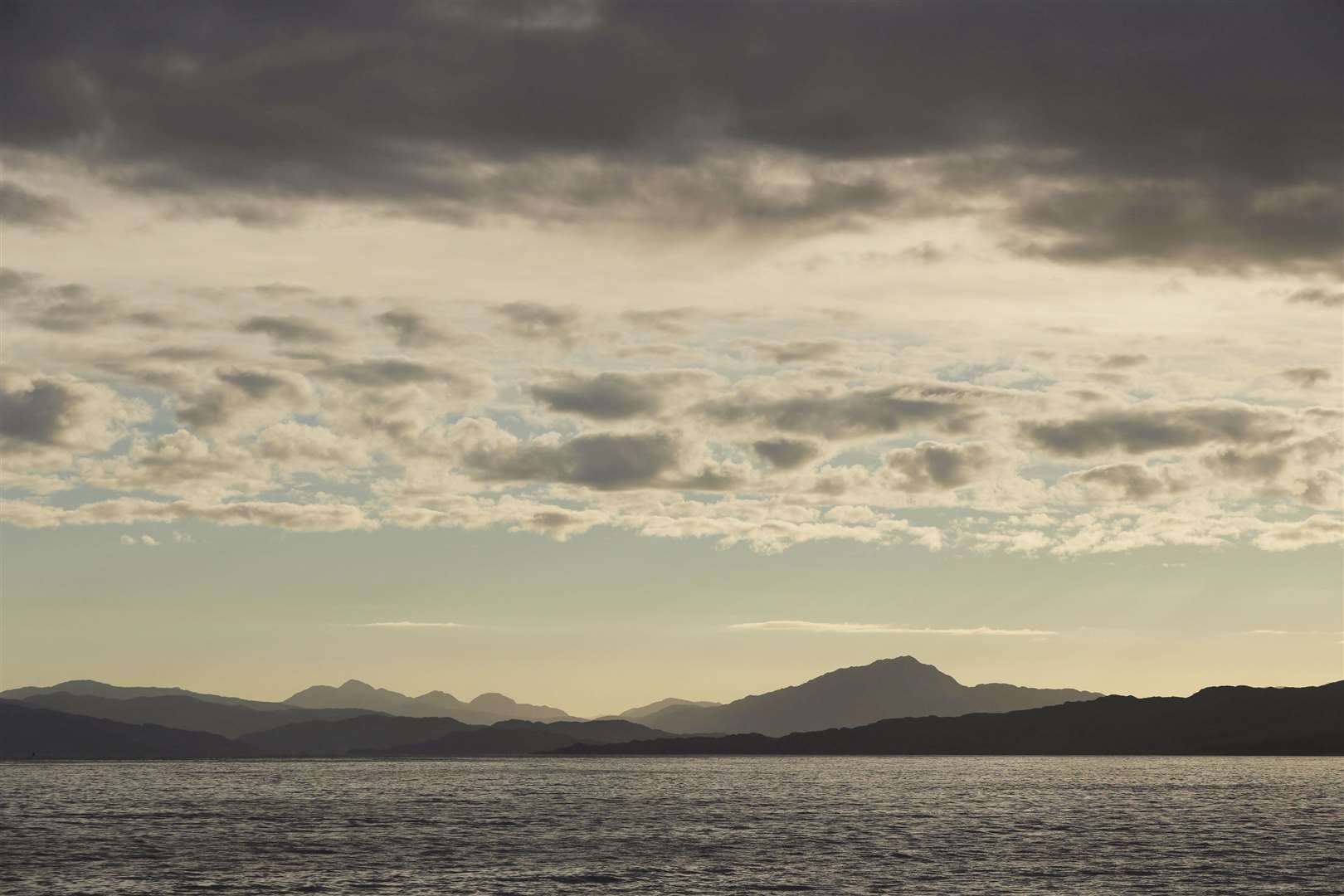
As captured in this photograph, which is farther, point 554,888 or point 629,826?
point 629,826

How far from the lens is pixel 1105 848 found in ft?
506

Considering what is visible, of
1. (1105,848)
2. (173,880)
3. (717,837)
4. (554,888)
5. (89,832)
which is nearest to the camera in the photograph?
(554,888)

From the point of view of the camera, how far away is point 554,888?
4555 inches

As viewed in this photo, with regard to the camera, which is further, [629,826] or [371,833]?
[629,826]

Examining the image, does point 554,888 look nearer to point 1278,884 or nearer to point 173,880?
point 173,880

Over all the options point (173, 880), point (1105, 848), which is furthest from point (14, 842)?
point (1105, 848)

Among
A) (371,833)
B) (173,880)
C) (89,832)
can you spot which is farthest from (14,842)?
(173,880)

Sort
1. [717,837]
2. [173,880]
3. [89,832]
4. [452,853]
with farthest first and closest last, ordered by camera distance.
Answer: [89,832] → [717,837] → [452,853] → [173,880]

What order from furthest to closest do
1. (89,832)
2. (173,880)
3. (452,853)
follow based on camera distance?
(89,832) → (452,853) → (173,880)

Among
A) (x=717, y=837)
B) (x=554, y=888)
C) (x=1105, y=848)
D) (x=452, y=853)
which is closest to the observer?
(x=554, y=888)

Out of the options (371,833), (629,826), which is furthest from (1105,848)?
(371,833)

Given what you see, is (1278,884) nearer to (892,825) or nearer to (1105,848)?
(1105,848)

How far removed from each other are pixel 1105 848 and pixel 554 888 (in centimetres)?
6783

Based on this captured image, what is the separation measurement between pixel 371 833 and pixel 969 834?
233 ft
